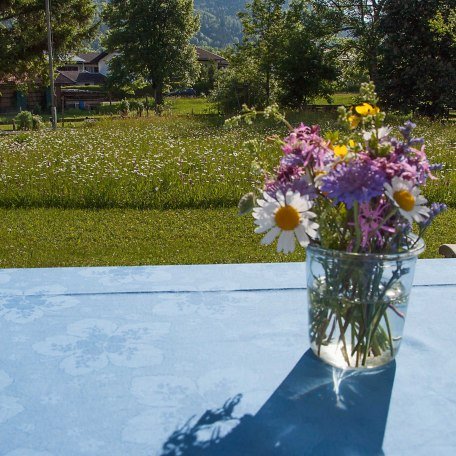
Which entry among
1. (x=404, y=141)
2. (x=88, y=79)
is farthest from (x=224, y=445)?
(x=88, y=79)

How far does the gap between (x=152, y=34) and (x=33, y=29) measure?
47.9 ft

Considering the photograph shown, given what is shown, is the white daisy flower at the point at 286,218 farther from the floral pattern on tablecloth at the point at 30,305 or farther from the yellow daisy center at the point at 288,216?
the floral pattern on tablecloth at the point at 30,305

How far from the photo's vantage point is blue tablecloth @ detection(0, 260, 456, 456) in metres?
1.30

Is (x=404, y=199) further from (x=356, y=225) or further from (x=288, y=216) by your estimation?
(x=288, y=216)

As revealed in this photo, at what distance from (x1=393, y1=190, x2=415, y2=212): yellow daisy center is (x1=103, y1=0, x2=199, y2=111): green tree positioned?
41171 millimetres

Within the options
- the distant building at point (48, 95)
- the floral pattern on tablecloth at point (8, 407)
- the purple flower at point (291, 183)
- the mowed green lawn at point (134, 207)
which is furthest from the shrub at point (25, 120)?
the purple flower at point (291, 183)

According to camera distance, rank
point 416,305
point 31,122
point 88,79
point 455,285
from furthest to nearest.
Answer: point 88,79, point 31,122, point 455,285, point 416,305

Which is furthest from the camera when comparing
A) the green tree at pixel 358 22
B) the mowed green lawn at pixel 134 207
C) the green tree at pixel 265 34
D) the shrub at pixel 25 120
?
the shrub at pixel 25 120

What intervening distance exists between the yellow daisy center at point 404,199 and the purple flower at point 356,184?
0.18 feet

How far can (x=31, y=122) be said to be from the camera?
3016cm

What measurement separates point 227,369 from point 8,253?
467 centimetres

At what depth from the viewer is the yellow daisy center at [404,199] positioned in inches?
51.3

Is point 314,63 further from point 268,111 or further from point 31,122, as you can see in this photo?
point 268,111

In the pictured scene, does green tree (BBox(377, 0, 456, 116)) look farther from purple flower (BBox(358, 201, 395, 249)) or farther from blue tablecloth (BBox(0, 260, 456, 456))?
purple flower (BBox(358, 201, 395, 249))
